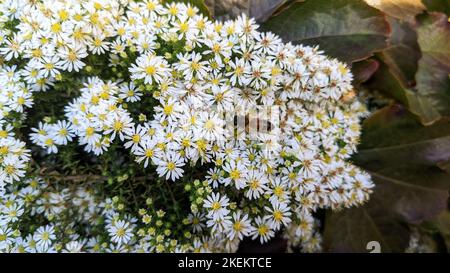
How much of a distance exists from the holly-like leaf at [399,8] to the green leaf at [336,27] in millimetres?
137

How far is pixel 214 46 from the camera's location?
2.91ft

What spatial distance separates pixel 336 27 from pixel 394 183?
48 centimetres

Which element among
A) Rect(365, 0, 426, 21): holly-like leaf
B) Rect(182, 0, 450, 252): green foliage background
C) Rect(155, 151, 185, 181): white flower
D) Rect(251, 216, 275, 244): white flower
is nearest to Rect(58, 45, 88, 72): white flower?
Rect(155, 151, 185, 181): white flower

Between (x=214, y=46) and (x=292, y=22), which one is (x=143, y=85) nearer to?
(x=214, y=46)

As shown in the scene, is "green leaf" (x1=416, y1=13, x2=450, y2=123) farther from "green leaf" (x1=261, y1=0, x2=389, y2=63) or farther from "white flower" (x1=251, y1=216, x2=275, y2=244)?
"white flower" (x1=251, y1=216, x2=275, y2=244)

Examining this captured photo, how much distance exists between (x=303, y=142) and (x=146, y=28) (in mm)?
431

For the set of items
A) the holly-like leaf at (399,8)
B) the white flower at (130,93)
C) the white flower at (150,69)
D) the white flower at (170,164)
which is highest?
the holly-like leaf at (399,8)

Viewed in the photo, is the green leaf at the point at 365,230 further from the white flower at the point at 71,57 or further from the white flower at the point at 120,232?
the white flower at the point at 71,57

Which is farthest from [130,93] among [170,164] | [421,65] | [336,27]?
[421,65]

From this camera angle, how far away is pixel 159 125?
2.72 ft

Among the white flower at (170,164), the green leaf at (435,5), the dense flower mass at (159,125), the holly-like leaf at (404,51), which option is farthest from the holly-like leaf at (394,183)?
the white flower at (170,164)

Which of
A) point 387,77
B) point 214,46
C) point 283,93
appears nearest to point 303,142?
point 283,93

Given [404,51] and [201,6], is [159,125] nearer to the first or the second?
[201,6]

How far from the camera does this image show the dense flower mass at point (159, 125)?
0.83 meters
